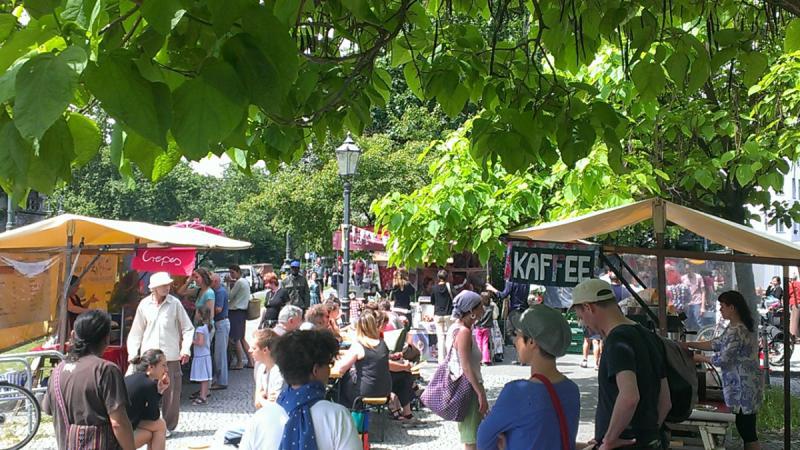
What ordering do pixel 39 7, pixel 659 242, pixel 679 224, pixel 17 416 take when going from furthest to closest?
pixel 17 416 → pixel 679 224 → pixel 659 242 → pixel 39 7

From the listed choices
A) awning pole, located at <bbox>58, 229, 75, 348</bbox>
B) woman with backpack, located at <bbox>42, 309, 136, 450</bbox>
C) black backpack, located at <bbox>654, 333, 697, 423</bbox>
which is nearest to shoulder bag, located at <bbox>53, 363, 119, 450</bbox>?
woman with backpack, located at <bbox>42, 309, 136, 450</bbox>

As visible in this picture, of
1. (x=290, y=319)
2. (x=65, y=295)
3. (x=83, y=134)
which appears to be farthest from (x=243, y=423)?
(x=83, y=134)

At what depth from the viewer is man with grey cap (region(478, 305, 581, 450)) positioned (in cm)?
328

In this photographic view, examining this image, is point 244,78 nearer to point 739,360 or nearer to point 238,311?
point 739,360

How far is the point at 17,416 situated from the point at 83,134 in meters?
8.02

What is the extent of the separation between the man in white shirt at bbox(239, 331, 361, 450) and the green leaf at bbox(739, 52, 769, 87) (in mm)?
2701

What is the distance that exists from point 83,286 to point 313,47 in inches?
360

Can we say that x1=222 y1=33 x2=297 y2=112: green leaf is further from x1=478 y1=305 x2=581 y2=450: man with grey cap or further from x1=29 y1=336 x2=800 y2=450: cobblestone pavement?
x1=29 y1=336 x2=800 y2=450: cobblestone pavement

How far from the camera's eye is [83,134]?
72.1 inches

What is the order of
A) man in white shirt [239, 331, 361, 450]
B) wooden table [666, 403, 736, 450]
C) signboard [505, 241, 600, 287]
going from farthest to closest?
wooden table [666, 403, 736, 450] → signboard [505, 241, 600, 287] → man in white shirt [239, 331, 361, 450]

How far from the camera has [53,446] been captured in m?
8.56

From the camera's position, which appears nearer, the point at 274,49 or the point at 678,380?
the point at 274,49

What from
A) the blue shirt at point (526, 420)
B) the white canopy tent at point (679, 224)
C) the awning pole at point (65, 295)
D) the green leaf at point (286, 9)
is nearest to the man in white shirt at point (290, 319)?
the awning pole at point (65, 295)

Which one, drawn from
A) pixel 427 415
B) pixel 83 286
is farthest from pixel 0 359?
pixel 427 415
